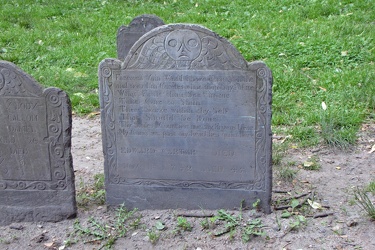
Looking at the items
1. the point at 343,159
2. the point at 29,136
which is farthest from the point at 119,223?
the point at 343,159

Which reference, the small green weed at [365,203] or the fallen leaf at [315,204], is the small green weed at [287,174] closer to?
the fallen leaf at [315,204]

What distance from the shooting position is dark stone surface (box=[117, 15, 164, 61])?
747cm

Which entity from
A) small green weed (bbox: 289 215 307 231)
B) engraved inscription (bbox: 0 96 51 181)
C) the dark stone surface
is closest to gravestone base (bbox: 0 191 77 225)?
engraved inscription (bbox: 0 96 51 181)

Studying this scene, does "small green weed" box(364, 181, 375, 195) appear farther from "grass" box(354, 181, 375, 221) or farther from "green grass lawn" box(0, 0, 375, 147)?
"green grass lawn" box(0, 0, 375, 147)

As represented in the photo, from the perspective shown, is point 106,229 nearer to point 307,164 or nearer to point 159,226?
point 159,226

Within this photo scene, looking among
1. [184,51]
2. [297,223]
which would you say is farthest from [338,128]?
[184,51]

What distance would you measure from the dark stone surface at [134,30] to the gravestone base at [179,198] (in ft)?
9.63

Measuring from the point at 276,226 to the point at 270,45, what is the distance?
15.9 feet

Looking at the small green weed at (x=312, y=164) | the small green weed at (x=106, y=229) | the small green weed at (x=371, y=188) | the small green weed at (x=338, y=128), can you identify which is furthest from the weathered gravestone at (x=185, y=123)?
the small green weed at (x=338, y=128)

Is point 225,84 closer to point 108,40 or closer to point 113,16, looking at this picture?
point 108,40

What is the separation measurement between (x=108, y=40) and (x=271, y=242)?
20.0ft

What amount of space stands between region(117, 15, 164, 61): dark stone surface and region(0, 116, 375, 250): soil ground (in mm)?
2389

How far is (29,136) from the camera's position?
15.4 feet

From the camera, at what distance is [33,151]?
4.73 metres
